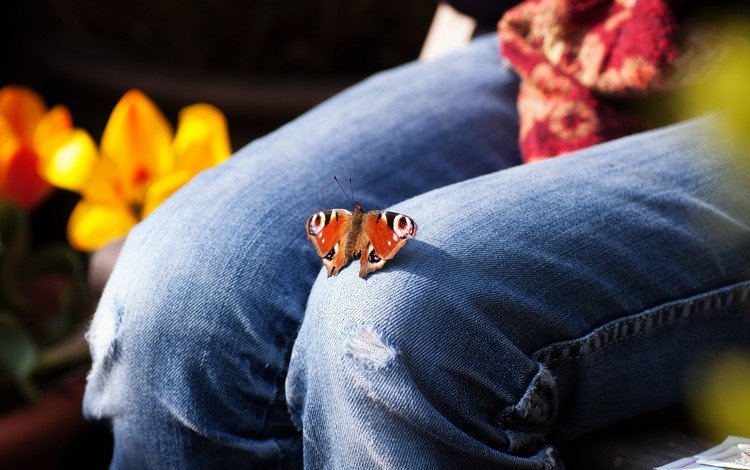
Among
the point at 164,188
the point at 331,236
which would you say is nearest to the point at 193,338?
the point at 331,236

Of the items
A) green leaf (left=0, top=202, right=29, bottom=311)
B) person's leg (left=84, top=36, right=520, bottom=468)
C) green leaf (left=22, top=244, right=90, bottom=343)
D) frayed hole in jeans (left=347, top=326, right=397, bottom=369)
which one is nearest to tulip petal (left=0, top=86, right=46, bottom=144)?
green leaf (left=0, top=202, right=29, bottom=311)

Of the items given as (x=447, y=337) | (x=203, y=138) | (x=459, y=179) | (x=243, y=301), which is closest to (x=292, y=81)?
(x=203, y=138)

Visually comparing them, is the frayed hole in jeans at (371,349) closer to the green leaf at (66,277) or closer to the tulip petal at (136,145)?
the tulip petal at (136,145)

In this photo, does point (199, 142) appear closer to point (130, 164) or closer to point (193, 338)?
point (130, 164)

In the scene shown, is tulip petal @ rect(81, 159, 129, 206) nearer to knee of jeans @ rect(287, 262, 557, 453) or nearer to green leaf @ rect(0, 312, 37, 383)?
green leaf @ rect(0, 312, 37, 383)

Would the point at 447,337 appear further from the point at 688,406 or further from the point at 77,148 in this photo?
the point at 77,148

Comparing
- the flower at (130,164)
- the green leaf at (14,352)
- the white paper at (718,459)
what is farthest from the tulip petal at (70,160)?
the white paper at (718,459)
